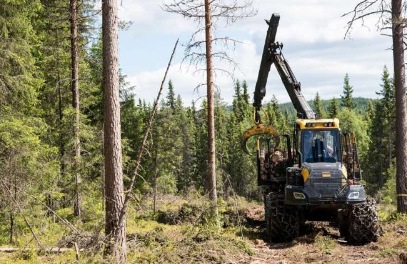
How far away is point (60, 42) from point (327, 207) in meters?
14.4

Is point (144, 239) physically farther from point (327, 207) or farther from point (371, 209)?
point (371, 209)

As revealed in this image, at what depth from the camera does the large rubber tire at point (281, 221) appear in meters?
11.7

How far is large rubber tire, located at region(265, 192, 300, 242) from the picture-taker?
1171cm

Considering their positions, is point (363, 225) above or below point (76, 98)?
below

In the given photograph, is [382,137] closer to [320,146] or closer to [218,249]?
[320,146]

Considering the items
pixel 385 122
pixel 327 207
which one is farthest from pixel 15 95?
pixel 385 122

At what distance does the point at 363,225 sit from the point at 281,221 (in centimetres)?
205

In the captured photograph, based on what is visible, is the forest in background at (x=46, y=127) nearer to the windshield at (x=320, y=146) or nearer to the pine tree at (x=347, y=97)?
the windshield at (x=320, y=146)

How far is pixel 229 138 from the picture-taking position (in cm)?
7238

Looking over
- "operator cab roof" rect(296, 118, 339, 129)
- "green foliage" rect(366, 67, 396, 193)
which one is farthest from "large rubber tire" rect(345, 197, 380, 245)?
"green foliage" rect(366, 67, 396, 193)

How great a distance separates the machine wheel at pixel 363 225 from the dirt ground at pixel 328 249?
0.23 meters

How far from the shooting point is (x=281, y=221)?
11734 mm

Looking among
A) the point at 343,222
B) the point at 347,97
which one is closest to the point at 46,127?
the point at 343,222

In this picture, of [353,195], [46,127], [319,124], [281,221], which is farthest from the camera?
[46,127]
